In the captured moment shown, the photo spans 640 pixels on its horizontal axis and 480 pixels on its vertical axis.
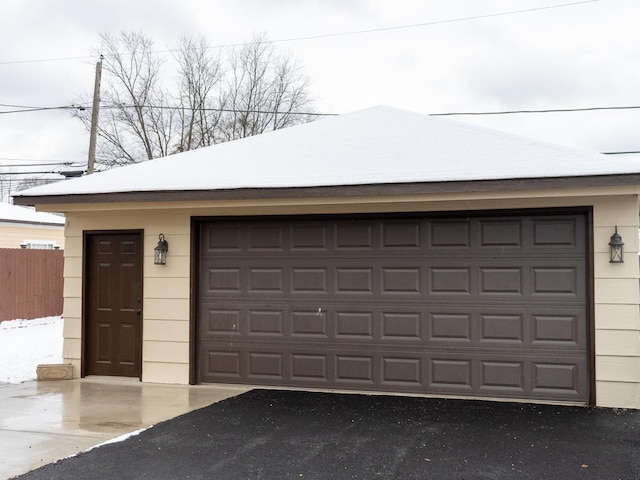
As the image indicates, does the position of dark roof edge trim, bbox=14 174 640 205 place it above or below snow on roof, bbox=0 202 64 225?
below

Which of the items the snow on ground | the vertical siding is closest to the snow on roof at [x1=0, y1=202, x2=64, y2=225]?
the snow on ground

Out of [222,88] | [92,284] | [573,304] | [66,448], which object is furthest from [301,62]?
[66,448]

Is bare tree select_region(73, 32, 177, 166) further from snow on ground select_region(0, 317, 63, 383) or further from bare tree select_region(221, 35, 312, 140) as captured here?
snow on ground select_region(0, 317, 63, 383)

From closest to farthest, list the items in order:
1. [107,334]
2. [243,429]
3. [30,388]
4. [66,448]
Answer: [66,448]
[243,429]
[30,388]
[107,334]

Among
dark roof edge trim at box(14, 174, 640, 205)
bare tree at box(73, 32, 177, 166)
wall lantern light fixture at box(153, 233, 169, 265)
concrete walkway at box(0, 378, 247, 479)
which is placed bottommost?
concrete walkway at box(0, 378, 247, 479)

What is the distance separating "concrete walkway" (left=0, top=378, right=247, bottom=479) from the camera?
550cm

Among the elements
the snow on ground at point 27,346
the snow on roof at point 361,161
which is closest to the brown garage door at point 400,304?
the snow on roof at point 361,161

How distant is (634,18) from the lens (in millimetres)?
17141

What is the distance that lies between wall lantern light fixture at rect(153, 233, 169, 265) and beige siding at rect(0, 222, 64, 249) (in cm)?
1216

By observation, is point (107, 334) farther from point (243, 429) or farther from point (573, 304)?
point (573, 304)

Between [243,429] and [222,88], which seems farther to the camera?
[222,88]

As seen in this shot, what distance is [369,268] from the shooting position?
25.8 ft

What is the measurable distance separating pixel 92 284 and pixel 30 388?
62.9 inches

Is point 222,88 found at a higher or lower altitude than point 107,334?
higher
